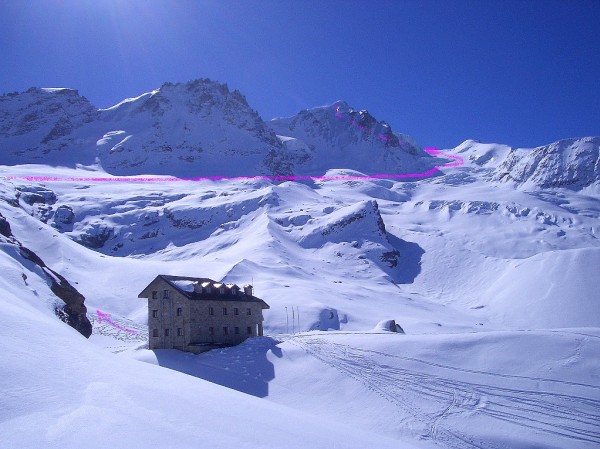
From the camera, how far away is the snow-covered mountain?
13.6m

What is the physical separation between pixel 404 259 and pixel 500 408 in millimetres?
102340

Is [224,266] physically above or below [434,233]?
below

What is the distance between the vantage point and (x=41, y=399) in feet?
37.6

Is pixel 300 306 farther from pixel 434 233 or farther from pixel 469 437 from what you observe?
pixel 434 233

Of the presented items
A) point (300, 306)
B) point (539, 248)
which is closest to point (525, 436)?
point (300, 306)

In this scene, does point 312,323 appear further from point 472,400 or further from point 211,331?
point 472,400

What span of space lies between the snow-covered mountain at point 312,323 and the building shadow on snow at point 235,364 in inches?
7.5

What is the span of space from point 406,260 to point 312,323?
220 ft

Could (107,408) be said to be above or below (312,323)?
below

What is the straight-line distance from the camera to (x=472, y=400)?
92.4 feet

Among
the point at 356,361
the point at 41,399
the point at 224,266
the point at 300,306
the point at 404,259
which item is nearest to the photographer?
the point at 41,399

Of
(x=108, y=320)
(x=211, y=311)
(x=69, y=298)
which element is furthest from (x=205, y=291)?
(x=108, y=320)

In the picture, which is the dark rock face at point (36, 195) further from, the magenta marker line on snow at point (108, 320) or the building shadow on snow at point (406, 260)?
the building shadow on snow at point (406, 260)

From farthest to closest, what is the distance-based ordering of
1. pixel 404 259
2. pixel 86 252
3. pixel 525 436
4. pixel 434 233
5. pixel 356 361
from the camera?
pixel 434 233 < pixel 404 259 < pixel 86 252 < pixel 356 361 < pixel 525 436
